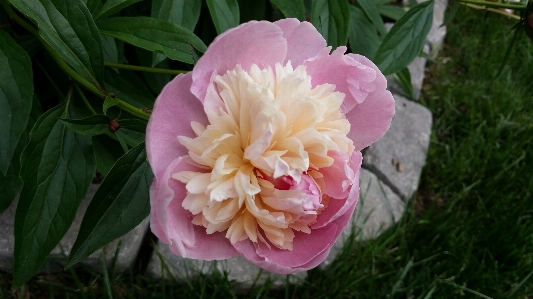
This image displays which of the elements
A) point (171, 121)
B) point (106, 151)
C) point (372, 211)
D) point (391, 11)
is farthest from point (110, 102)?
point (391, 11)

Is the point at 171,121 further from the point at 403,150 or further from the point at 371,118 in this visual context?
the point at 403,150

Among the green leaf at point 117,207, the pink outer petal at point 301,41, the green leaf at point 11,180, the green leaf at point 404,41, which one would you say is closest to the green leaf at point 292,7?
the green leaf at point 404,41

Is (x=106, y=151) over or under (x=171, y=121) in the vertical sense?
under

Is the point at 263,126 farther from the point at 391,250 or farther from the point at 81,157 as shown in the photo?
the point at 391,250

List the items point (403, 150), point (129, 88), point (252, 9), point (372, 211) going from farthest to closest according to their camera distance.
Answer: point (403, 150)
point (372, 211)
point (252, 9)
point (129, 88)

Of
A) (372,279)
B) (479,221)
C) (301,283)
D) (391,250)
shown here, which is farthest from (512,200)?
(301,283)

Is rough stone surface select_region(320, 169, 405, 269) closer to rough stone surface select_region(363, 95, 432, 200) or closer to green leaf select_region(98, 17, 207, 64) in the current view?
rough stone surface select_region(363, 95, 432, 200)
